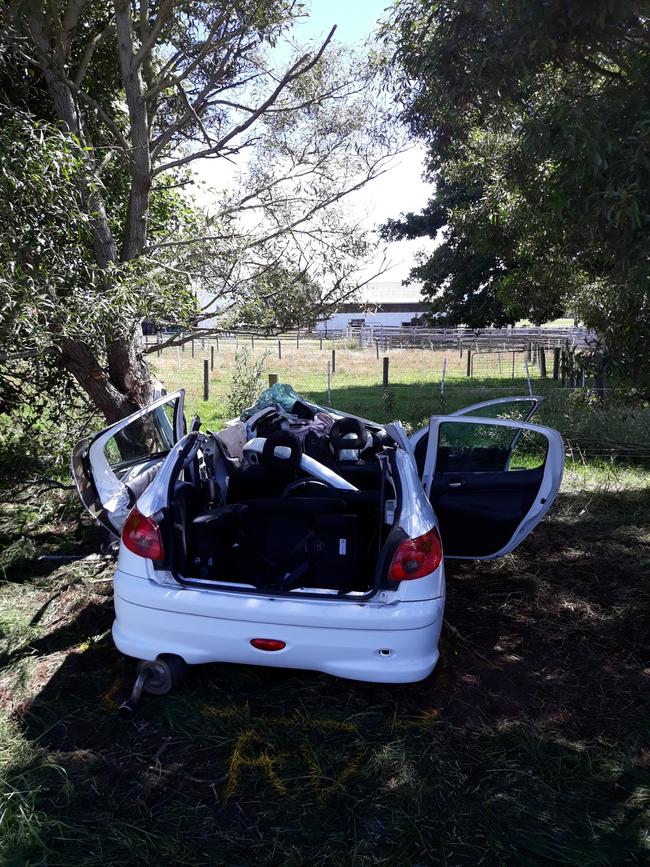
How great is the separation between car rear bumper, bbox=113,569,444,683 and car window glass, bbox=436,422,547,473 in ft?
6.89

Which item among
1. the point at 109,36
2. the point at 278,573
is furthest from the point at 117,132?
the point at 278,573

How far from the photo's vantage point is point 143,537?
3.67 m

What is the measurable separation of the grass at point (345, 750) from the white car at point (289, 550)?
363 mm

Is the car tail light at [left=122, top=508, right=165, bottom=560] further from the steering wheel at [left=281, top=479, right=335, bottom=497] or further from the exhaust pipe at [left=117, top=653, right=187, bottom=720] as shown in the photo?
the steering wheel at [left=281, top=479, right=335, bottom=497]

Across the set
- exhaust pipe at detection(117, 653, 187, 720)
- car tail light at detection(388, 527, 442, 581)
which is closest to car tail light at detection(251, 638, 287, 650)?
exhaust pipe at detection(117, 653, 187, 720)

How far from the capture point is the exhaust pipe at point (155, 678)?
3625 mm

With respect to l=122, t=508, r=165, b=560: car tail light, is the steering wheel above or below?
above

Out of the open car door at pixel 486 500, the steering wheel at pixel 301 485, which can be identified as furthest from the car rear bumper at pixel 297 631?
the open car door at pixel 486 500

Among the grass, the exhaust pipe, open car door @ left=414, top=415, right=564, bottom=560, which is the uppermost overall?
open car door @ left=414, top=415, right=564, bottom=560

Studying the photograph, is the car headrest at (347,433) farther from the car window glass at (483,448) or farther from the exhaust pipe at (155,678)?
the exhaust pipe at (155,678)

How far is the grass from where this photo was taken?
2805 mm

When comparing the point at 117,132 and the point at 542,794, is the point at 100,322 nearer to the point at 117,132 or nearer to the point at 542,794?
the point at 117,132

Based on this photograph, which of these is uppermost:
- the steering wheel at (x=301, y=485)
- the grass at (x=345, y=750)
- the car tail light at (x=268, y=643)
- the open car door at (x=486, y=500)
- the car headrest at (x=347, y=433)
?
the car headrest at (x=347, y=433)

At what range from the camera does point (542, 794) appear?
3098 mm
